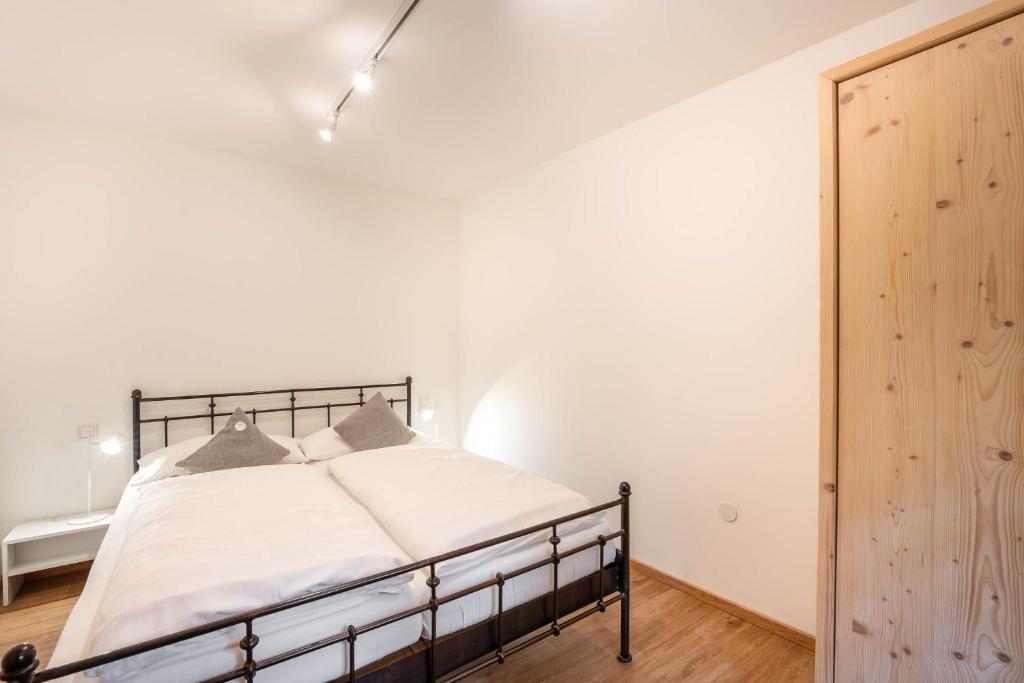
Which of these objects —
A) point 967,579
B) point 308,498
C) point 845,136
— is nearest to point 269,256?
point 308,498

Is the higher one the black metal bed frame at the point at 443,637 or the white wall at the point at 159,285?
the white wall at the point at 159,285

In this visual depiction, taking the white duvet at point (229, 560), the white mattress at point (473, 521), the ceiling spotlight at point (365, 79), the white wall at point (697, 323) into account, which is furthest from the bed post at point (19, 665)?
the white wall at point (697, 323)

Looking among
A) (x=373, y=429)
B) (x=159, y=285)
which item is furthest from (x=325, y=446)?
(x=159, y=285)

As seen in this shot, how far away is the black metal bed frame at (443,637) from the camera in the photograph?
109 centimetres

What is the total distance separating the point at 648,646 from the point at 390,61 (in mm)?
3170

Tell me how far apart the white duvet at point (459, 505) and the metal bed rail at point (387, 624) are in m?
0.07

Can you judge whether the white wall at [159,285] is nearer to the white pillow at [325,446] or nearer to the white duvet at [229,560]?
the white pillow at [325,446]

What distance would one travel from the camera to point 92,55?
7.21 feet

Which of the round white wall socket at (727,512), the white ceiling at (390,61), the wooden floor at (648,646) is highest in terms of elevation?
the white ceiling at (390,61)

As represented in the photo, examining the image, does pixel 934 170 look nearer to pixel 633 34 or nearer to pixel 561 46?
pixel 633 34

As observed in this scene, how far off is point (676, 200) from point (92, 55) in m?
3.13

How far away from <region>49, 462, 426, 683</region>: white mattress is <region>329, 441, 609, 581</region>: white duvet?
213 mm

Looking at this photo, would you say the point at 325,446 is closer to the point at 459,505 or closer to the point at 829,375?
the point at 459,505

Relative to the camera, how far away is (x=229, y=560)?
151 cm
